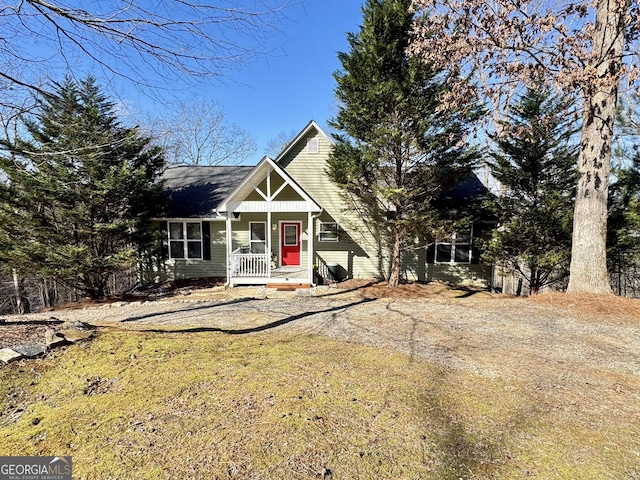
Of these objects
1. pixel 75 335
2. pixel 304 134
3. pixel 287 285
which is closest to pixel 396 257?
pixel 287 285

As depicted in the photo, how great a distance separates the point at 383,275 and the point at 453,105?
688cm

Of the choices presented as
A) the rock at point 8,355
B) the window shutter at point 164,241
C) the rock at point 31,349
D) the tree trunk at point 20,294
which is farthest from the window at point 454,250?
the tree trunk at point 20,294

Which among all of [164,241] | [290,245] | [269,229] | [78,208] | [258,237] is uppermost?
[78,208]

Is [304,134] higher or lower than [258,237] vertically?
higher

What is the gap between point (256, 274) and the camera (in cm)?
1116

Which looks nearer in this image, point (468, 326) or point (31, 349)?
point (31, 349)

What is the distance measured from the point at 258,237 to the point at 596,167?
11148mm

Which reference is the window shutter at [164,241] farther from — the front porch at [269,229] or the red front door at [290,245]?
the red front door at [290,245]

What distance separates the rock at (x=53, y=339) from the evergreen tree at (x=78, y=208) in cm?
703

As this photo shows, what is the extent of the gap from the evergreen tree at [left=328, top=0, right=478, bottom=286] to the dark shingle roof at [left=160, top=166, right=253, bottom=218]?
570cm

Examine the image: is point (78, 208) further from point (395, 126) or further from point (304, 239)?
point (395, 126)

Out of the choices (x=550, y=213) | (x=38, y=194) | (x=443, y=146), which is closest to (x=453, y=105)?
(x=443, y=146)

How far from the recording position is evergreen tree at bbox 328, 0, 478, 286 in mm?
9023

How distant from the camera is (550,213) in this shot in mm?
9484
